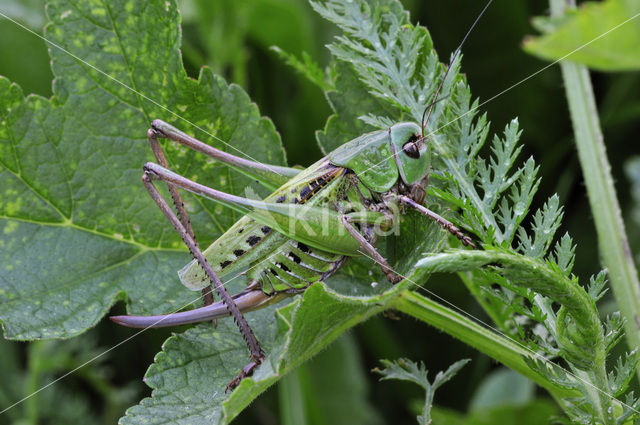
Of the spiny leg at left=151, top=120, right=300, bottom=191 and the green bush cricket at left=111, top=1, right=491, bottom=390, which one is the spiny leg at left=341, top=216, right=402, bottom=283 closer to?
the green bush cricket at left=111, top=1, right=491, bottom=390

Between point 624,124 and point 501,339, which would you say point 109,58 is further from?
point 624,124

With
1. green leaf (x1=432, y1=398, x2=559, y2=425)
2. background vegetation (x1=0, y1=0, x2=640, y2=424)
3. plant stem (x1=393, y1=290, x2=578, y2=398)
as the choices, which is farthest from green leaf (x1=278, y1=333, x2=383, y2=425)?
plant stem (x1=393, y1=290, x2=578, y2=398)

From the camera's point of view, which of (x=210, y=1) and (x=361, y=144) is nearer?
(x=361, y=144)

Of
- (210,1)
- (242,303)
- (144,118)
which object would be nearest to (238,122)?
(144,118)

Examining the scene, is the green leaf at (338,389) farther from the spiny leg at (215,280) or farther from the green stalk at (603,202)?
the green stalk at (603,202)

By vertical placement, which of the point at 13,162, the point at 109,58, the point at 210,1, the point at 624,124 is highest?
the point at 210,1

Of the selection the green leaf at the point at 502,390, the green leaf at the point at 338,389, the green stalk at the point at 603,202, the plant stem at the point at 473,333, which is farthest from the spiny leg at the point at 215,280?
the green leaf at the point at 502,390
